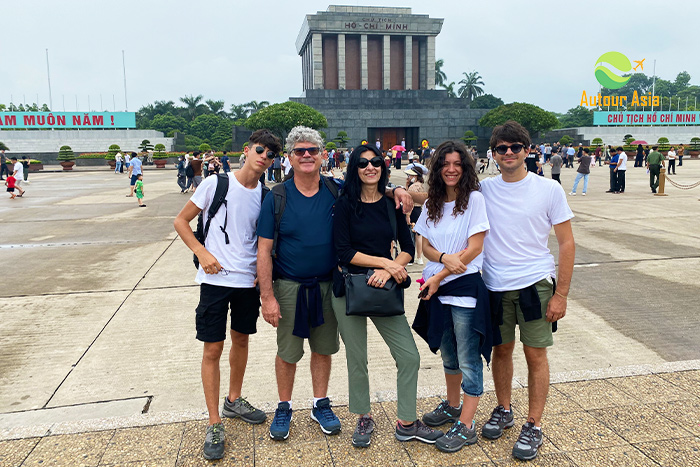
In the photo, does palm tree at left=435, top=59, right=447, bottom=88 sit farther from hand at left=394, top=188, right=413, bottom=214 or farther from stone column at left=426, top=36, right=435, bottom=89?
hand at left=394, top=188, right=413, bottom=214

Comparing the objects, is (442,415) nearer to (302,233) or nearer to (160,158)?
(302,233)

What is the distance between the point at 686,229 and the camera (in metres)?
10.2

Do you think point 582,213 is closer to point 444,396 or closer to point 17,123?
point 444,396

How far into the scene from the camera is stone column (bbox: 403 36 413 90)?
2292 inches

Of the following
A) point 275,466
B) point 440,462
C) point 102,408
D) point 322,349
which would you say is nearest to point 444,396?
point 440,462

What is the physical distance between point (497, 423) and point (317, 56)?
57215mm

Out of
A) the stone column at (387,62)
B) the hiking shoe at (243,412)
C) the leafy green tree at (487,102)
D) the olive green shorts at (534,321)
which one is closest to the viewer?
the olive green shorts at (534,321)

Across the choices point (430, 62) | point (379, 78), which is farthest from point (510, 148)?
point (430, 62)

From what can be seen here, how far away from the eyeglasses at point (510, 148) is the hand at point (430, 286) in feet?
2.80

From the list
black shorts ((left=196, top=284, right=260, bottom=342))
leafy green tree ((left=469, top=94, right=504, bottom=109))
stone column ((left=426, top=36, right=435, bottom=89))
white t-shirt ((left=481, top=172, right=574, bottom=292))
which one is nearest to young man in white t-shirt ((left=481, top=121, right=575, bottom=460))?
white t-shirt ((left=481, top=172, right=574, bottom=292))

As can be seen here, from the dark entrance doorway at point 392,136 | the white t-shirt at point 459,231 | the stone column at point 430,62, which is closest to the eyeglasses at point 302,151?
the white t-shirt at point 459,231

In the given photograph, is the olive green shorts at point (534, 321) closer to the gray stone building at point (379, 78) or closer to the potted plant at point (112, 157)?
the potted plant at point (112, 157)

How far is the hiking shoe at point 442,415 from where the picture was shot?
3297mm

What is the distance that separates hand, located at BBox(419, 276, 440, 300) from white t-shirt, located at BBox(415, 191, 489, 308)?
0.05 m
